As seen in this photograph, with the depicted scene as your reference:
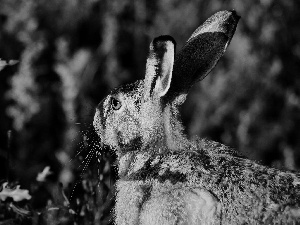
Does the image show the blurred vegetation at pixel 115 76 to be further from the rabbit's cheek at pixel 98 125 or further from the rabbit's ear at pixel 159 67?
the rabbit's ear at pixel 159 67

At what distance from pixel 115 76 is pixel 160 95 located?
9.03 ft

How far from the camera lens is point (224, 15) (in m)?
4.23

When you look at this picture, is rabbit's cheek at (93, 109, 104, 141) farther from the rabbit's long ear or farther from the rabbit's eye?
the rabbit's long ear

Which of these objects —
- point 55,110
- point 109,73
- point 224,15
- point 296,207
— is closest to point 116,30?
point 109,73

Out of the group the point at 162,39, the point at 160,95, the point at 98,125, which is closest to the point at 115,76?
the point at 98,125

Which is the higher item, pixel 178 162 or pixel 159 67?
pixel 159 67

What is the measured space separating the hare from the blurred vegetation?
103 cm

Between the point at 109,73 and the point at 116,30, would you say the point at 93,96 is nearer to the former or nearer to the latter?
the point at 109,73

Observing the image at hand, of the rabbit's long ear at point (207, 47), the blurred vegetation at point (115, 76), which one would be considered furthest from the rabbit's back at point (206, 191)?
the blurred vegetation at point (115, 76)

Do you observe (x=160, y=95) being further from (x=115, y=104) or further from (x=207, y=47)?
(x=207, y=47)

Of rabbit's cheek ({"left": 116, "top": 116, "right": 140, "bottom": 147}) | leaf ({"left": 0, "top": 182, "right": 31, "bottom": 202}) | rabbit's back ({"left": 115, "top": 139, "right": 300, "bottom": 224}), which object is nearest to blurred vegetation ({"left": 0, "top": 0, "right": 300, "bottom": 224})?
rabbit's cheek ({"left": 116, "top": 116, "right": 140, "bottom": 147})

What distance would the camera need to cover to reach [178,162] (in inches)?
144

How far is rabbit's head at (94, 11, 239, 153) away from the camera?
150 inches

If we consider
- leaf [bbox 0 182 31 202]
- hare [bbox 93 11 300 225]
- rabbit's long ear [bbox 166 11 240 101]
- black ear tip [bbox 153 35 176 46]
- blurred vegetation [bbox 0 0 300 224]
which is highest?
blurred vegetation [bbox 0 0 300 224]
